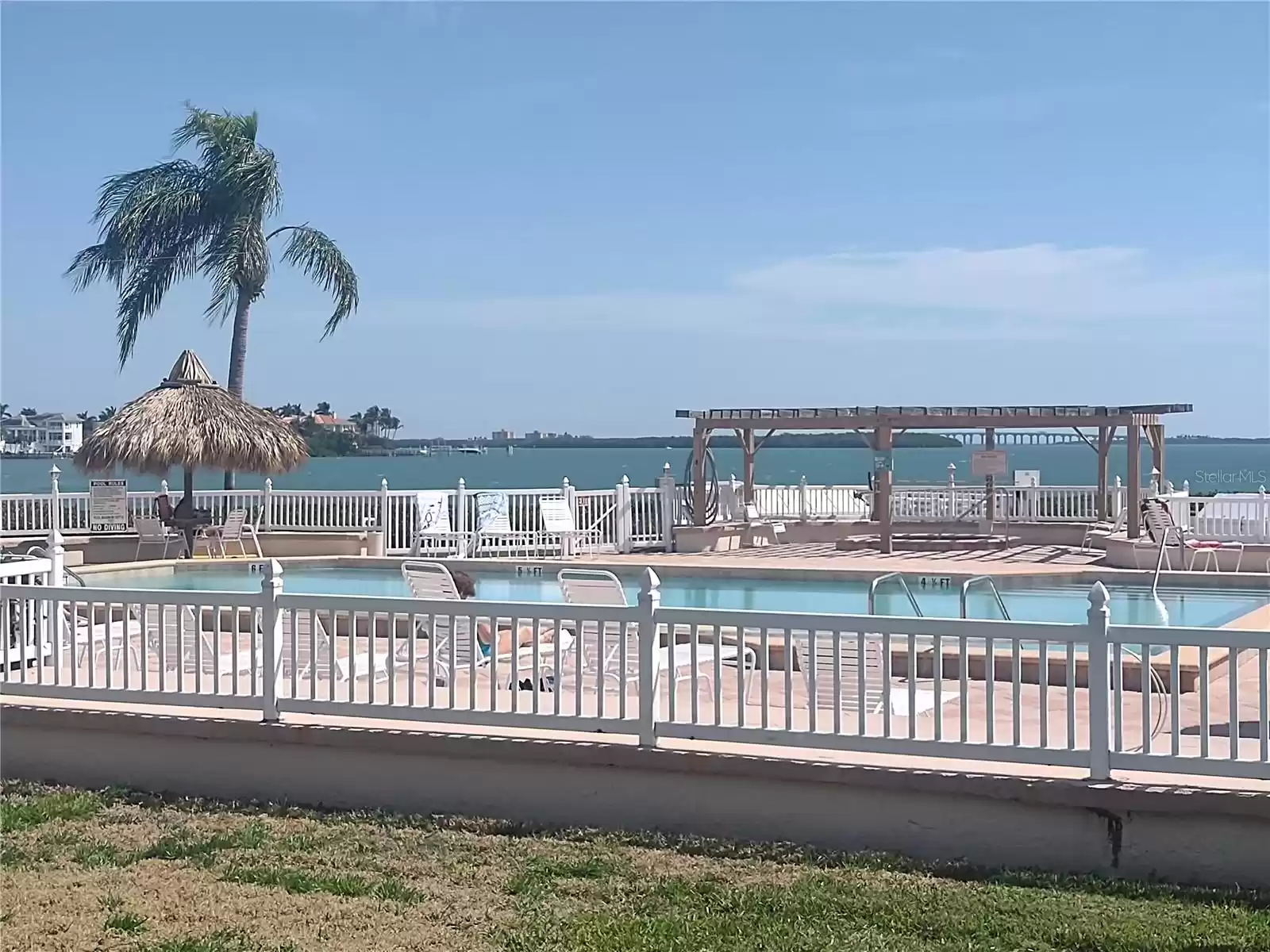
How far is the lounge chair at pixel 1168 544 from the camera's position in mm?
16938

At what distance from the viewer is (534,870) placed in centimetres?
551

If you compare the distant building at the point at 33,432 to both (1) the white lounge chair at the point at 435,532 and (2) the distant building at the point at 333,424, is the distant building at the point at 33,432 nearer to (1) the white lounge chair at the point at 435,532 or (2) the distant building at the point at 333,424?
(2) the distant building at the point at 333,424

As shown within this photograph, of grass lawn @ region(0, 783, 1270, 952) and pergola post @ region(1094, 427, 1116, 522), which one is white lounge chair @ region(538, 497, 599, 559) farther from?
grass lawn @ region(0, 783, 1270, 952)

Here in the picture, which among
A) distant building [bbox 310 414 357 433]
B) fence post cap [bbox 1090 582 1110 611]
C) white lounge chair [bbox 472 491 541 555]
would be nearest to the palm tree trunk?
white lounge chair [bbox 472 491 541 555]

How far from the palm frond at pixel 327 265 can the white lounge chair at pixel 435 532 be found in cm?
753

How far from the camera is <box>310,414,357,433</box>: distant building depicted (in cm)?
9556

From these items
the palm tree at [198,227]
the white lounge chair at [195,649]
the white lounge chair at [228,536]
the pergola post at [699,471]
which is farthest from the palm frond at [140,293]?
the white lounge chair at [195,649]

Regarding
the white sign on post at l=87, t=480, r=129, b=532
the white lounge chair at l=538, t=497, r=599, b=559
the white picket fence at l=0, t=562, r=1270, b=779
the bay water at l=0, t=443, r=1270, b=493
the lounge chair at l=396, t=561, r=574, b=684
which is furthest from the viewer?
the bay water at l=0, t=443, r=1270, b=493

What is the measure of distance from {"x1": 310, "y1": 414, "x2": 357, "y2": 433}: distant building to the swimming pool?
240 ft

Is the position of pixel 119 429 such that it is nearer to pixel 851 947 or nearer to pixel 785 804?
pixel 785 804

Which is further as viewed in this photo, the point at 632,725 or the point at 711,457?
the point at 711,457

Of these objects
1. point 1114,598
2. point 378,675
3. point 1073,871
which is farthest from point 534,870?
point 1114,598

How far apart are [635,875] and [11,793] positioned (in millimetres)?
3306

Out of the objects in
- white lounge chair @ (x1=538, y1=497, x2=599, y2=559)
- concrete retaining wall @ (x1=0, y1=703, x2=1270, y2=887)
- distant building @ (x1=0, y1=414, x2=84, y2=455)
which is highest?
distant building @ (x1=0, y1=414, x2=84, y2=455)
